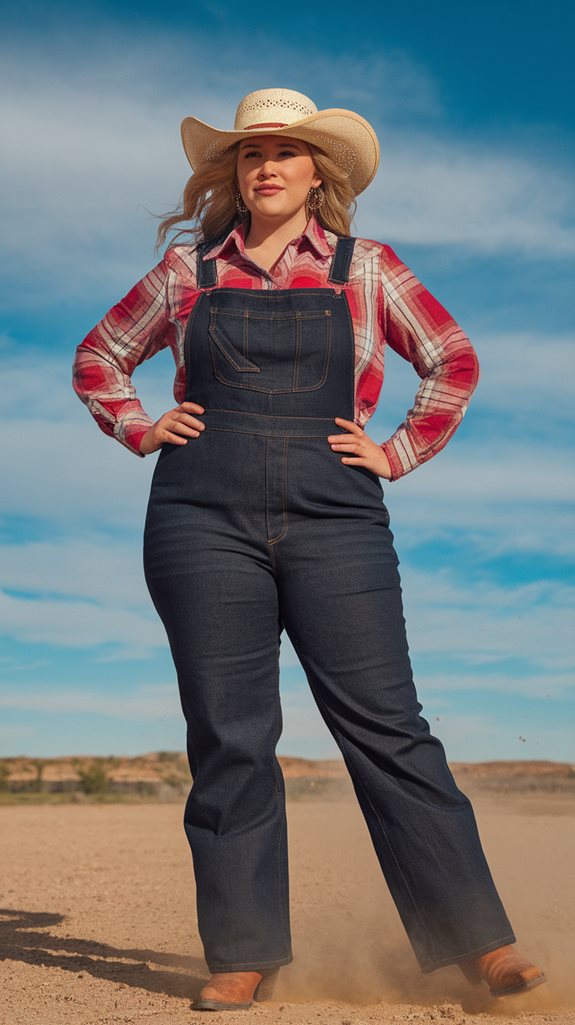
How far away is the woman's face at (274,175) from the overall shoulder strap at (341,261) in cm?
21

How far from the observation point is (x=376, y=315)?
3713mm

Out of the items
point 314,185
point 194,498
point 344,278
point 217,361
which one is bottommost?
point 194,498

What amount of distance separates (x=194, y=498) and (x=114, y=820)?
332 inches

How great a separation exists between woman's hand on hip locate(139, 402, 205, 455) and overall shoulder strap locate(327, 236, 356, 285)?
602 millimetres

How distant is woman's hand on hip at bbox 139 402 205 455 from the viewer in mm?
3578

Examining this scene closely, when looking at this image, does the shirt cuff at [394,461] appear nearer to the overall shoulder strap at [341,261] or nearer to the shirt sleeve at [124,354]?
the overall shoulder strap at [341,261]

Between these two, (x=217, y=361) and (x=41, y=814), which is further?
(x=41, y=814)

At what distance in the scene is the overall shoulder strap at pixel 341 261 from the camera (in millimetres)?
3684

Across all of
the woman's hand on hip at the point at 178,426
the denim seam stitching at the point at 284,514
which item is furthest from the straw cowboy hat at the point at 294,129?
the denim seam stitching at the point at 284,514

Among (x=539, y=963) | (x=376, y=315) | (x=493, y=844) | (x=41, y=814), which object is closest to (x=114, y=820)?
(x=41, y=814)

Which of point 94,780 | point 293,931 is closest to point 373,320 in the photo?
point 293,931

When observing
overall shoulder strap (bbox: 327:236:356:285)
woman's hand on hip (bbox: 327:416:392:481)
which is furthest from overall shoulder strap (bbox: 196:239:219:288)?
woman's hand on hip (bbox: 327:416:392:481)

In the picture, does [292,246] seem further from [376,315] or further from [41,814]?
[41,814]

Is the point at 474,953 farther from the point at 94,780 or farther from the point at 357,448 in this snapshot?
the point at 94,780
